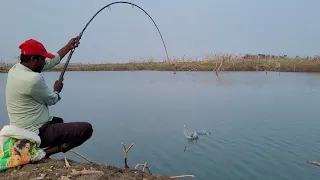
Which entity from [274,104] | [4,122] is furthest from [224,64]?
[4,122]

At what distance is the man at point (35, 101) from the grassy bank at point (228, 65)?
81.4 ft

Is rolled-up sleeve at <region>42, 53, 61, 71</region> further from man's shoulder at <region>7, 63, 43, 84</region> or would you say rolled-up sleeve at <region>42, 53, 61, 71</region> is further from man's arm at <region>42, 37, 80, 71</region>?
man's shoulder at <region>7, 63, 43, 84</region>

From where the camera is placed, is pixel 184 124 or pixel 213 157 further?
pixel 184 124

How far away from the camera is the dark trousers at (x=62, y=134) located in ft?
10.4

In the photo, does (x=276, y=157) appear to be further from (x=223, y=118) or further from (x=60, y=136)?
(x=60, y=136)

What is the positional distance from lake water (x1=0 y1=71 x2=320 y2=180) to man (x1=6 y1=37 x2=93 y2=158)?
6.85 ft

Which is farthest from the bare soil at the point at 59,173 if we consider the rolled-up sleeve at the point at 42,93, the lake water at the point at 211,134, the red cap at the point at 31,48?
the lake water at the point at 211,134

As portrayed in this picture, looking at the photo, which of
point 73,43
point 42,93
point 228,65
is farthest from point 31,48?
point 228,65

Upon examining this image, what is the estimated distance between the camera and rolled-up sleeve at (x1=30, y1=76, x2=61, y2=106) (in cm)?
293

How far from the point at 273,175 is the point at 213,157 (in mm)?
1078

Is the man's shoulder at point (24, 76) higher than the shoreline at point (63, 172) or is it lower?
higher

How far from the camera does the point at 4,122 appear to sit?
812 centimetres

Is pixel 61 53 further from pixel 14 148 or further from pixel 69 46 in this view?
pixel 14 148

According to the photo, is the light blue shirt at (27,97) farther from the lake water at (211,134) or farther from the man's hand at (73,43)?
the lake water at (211,134)
